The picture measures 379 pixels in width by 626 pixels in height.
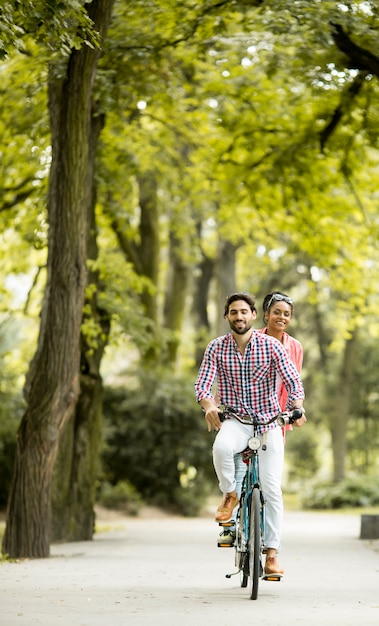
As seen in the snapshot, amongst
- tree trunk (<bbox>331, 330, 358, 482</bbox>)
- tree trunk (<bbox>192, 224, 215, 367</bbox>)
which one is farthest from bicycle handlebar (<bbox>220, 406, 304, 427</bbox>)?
tree trunk (<bbox>331, 330, 358, 482</bbox>)

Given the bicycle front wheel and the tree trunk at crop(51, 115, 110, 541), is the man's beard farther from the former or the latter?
A: the tree trunk at crop(51, 115, 110, 541)

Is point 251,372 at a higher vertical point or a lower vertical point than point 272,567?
higher

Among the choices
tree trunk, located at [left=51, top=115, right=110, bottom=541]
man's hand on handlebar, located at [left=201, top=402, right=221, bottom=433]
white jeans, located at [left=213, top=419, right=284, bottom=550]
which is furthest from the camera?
tree trunk, located at [left=51, top=115, right=110, bottom=541]

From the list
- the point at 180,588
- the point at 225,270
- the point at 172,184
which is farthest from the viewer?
the point at 225,270

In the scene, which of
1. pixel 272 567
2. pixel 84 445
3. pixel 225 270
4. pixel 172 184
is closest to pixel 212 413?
pixel 272 567

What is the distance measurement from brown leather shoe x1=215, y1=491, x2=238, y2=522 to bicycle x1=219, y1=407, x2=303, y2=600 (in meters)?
0.06

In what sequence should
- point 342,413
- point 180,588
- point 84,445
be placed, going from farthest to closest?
point 342,413
point 84,445
point 180,588

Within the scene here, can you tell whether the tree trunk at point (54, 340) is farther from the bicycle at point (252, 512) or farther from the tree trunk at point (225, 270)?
the tree trunk at point (225, 270)

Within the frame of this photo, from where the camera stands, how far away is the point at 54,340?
500 inches

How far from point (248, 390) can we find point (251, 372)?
0.14 metres

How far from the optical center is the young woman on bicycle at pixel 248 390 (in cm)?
795

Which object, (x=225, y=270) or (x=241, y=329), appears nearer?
(x=241, y=329)

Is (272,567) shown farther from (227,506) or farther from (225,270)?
(225,270)

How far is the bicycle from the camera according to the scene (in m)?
7.69
